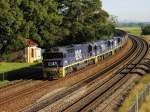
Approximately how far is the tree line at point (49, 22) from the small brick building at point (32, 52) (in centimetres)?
115

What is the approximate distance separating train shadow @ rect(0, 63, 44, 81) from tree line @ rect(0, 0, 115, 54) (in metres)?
7.46

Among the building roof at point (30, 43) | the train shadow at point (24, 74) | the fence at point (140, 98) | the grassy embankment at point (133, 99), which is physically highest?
the building roof at point (30, 43)

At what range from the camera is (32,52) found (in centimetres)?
6562

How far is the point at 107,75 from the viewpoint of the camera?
153ft

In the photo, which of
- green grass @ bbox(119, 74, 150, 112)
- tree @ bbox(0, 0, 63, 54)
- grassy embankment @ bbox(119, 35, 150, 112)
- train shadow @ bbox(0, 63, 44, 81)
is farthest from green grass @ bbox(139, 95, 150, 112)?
tree @ bbox(0, 0, 63, 54)

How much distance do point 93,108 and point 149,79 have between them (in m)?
16.3

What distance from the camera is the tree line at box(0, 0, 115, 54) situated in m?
57.4

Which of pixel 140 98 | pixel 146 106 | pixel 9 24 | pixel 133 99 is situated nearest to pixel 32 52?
pixel 9 24

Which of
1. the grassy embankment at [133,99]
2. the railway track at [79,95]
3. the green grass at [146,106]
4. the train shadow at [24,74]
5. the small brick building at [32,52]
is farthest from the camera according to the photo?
the small brick building at [32,52]

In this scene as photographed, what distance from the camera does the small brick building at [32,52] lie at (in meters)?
64.1

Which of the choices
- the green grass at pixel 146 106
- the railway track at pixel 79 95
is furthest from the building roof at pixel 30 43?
the green grass at pixel 146 106

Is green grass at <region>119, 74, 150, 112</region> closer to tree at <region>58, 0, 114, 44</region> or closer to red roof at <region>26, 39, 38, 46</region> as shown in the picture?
red roof at <region>26, 39, 38, 46</region>

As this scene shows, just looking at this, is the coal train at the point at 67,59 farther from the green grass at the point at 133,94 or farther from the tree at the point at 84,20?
the tree at the point at 84,20

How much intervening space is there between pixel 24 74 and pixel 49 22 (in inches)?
888
